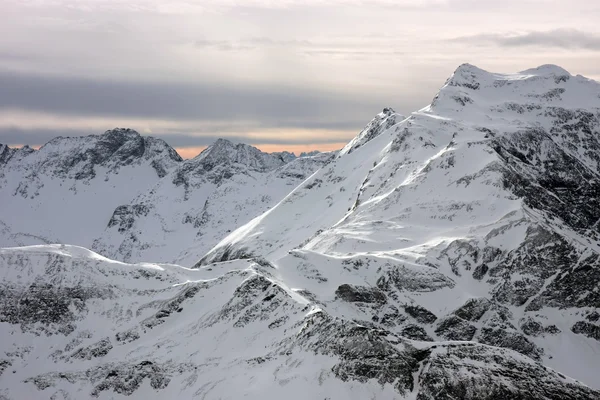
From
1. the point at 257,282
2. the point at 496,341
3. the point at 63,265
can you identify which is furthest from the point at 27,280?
the point at 496,341

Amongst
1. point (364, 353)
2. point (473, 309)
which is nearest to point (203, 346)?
point (364, 353)

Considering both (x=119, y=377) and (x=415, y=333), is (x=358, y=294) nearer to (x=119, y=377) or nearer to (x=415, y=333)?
(x=415, y=333)

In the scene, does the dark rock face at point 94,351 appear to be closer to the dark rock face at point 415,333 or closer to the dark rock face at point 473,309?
the dark rock face at point 415,333

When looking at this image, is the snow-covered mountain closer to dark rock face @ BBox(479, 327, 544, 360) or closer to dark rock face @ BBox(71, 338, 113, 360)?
dark rock face @ BBox(71, 338, 113, 360)

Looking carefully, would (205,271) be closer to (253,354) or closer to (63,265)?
(63,265)

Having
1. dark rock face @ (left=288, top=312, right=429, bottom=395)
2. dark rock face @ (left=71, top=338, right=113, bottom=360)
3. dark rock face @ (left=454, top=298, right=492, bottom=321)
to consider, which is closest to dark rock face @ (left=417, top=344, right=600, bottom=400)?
dark rock face @ (left=288, top=312, right=429, bottom=395)
